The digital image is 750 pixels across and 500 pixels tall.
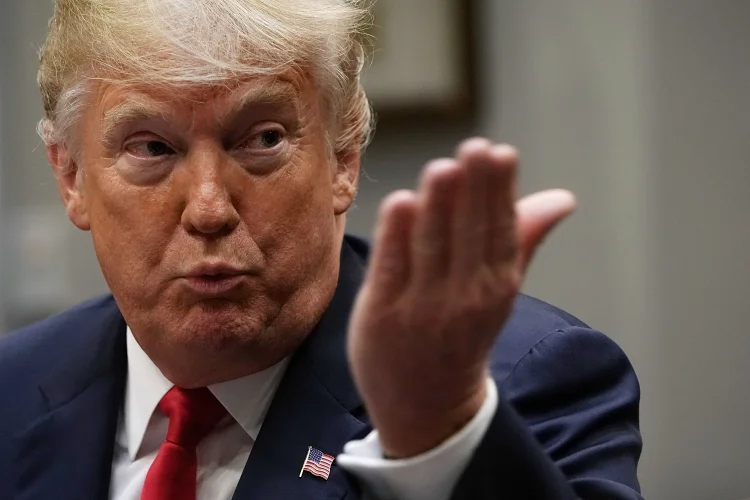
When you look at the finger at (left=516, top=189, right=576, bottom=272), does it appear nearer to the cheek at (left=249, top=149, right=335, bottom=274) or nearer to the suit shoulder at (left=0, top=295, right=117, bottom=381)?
the cheek at (left=249, top=149, right=335, bottom=274)

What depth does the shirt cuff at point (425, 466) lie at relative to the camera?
39.5 inches

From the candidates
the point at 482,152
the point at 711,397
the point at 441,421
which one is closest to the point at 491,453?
the point at 441,421

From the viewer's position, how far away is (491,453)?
1.00 metres

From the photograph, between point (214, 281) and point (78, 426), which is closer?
point (214, 281)

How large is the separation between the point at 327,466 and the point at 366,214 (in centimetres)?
124

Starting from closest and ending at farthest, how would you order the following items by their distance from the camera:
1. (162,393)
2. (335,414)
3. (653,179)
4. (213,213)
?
1. (213,213)
2. (335,414)
3. (162,393)
4. (653,179)

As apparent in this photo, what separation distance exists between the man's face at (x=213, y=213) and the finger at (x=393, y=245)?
48 centimetres

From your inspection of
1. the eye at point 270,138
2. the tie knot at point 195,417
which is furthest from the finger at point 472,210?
the tie knot at point 195,417

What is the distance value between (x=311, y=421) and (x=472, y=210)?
2.17ft

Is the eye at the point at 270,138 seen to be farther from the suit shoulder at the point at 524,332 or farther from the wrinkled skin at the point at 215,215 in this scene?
the suit shoulder at the point at 524,332

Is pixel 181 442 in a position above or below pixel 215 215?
below

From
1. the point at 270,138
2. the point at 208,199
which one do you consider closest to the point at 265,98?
the point at 270,138

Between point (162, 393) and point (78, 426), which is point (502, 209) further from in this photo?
point (78, 426)

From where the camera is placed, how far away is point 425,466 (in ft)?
3.31
